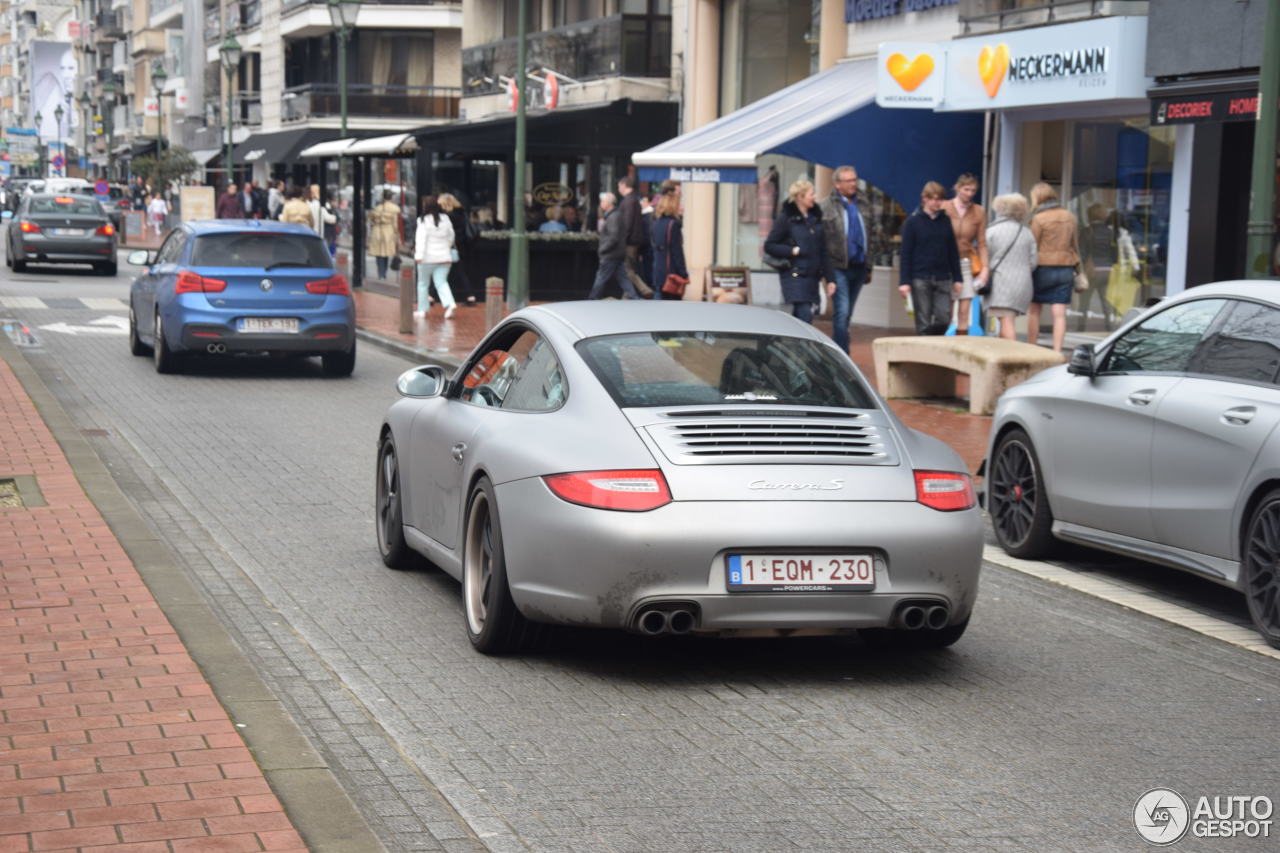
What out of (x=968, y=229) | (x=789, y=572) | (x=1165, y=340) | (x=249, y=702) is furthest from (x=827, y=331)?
(x=249, y=702)

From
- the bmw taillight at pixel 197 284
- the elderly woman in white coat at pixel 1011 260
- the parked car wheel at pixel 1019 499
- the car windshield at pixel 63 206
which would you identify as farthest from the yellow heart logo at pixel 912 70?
the car windshield at pixel 63 206

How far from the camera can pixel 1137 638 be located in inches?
304

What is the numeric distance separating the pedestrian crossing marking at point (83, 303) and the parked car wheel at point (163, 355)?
9551 mm

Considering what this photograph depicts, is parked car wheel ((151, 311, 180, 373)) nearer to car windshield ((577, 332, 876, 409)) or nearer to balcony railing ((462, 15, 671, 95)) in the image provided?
car windshield ((577, 332, 876, 409))

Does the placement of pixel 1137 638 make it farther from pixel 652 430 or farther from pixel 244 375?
pixel 244 375

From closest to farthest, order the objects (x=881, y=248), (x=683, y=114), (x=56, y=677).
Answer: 1. (x=56, y=677)
2. (x=881, y=248)
3. (x=683, y=114)

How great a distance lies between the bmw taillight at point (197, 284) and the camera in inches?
711

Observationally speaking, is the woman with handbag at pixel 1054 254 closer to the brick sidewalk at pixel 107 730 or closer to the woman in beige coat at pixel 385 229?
the brick sidewalk at pixel 107 730

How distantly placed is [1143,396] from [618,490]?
3.15m

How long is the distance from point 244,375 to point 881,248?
36.6 ft

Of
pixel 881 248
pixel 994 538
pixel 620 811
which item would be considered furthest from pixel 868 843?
pixel 881 248

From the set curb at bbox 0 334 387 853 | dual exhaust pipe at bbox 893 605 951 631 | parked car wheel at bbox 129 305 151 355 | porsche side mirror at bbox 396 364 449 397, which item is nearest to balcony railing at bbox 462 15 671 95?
parked car wheel at bbox 129 305 151 355

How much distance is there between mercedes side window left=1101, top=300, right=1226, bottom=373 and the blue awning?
45.2ft

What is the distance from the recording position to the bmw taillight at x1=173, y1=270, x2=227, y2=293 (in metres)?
18.1
